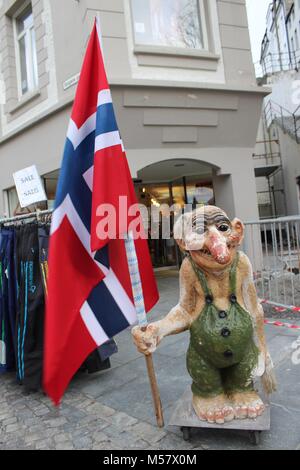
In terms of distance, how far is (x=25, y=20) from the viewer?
8.94 m

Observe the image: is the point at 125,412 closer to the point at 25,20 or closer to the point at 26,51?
the point at 26,51

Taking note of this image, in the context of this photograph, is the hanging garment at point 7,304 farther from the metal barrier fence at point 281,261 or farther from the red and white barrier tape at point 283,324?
the metal barrier fence at point 281,261

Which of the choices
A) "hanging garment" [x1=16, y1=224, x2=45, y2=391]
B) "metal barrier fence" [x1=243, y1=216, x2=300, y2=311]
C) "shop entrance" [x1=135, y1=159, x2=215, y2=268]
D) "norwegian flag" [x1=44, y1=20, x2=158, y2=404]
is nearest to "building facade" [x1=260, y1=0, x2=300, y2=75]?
"shop entrance" [x1=135, y1=159, x2=215, y2=268]

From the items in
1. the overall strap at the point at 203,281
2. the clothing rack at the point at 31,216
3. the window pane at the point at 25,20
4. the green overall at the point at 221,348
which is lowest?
the green overall at the point at 221,348

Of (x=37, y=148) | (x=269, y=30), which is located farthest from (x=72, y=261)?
(x=269, y=30)

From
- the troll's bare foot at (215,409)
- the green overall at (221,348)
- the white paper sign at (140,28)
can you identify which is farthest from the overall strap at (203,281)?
the white paper sign at (140,28)

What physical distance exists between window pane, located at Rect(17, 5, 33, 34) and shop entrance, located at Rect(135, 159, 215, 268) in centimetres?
438

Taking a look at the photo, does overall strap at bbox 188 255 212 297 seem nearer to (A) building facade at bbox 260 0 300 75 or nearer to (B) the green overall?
(B) the green overall

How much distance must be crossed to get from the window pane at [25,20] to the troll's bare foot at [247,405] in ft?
29.7

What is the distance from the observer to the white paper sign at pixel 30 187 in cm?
420

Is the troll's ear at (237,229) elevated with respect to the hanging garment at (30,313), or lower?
elevated

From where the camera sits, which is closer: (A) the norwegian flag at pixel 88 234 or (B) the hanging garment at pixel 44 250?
(A) the norwegian flag at pixel 88 234

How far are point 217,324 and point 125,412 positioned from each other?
3.96ft

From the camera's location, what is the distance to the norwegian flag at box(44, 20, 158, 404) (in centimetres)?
230
